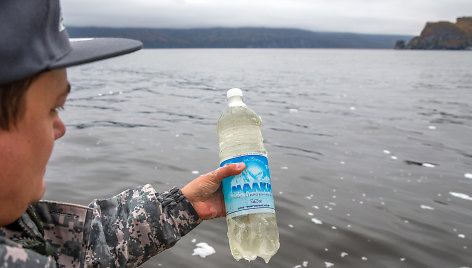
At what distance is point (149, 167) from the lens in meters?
8.44

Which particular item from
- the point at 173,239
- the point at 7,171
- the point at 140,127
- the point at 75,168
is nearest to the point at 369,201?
the point at 173,239

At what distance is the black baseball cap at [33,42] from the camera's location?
4.12ft

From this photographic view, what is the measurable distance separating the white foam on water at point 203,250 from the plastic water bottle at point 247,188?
176 centimetres

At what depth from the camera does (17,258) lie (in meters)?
1.19

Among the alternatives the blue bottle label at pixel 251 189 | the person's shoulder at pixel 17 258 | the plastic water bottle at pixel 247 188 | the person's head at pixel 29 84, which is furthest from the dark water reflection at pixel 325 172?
the person's shoulder at pixel 17 258

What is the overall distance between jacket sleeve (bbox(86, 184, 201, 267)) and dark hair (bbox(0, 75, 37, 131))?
3.77 ft

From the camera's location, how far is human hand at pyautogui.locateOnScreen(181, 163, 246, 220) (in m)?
2.70

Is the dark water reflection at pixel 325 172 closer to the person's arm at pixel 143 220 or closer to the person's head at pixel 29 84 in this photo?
the person's arm at pixel 143 220

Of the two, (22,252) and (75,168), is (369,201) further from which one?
(22,252)

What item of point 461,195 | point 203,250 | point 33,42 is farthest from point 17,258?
point 461,195

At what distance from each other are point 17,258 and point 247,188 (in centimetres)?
154

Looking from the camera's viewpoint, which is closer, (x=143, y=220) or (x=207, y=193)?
(x=143, y=220)

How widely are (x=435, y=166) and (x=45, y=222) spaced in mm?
8214

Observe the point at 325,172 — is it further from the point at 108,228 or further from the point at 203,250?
the point at 108,228
